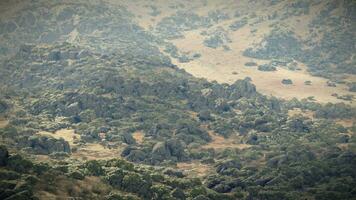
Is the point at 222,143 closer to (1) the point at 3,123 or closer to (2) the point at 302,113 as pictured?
(2) the point at 302,113

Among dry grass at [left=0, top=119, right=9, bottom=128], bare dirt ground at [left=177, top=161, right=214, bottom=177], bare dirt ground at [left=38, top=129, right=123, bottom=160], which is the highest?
dry grass at [left=0, top=119, right=9, bottom=128]

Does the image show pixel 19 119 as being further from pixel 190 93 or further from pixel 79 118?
pixel 190 93

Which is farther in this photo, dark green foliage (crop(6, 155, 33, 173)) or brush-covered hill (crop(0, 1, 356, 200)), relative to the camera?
brush-covered hill (crop(0, 1, 356, 200))

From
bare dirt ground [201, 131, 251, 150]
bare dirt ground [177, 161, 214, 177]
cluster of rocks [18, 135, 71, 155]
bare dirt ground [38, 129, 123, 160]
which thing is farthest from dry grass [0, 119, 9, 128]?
bare dirt ground [201, 131, 251, 150]

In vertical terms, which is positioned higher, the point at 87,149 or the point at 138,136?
the point at 138,136

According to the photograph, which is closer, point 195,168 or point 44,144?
point 195,168

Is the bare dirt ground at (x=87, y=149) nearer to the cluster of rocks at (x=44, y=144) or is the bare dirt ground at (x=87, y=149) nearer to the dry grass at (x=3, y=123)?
the cluster of rocks at (x=44, y=144)

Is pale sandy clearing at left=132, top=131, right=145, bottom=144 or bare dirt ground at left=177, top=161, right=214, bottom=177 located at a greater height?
pale sandy clearing at left=132, top=131, right=145, bottom=144

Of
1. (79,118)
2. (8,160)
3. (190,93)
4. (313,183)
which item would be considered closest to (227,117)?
(190,93)


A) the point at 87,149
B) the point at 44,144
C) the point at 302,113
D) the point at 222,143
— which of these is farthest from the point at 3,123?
the point at 302,113

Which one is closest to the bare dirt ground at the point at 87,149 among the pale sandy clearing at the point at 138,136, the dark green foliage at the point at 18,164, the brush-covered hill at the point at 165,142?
the brush-covered hill at the point at 165,142

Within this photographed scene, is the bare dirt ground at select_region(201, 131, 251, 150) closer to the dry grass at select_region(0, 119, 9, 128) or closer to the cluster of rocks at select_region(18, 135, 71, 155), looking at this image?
the cluster of rocks at select_region(18, 135, 71, 155)
